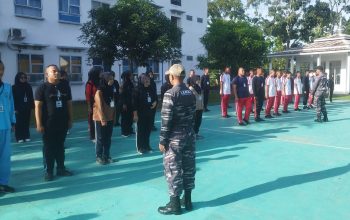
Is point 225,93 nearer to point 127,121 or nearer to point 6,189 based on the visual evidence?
point 127,121

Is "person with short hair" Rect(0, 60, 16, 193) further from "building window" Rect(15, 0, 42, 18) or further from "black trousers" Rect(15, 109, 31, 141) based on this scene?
"building window" Rect(15, 0, 42, 18)

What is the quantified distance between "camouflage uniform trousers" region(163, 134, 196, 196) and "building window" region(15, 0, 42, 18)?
16904 millimetres

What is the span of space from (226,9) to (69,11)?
2784 centimetres

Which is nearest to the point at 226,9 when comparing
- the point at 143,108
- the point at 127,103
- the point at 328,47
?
the point at 328,47

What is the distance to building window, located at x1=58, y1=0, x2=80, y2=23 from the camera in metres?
20.6

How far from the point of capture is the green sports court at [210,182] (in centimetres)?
450

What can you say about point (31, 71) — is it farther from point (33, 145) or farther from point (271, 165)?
point (271, 165)

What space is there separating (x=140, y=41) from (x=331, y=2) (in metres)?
33.1

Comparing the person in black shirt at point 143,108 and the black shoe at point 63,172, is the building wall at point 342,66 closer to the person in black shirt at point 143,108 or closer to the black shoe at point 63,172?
the person in black shirt at point 143,108

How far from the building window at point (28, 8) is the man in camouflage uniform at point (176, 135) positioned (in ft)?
54.9

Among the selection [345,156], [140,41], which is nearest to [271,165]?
[345,156]

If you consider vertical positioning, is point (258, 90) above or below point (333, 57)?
below

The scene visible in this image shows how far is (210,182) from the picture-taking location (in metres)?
5.65

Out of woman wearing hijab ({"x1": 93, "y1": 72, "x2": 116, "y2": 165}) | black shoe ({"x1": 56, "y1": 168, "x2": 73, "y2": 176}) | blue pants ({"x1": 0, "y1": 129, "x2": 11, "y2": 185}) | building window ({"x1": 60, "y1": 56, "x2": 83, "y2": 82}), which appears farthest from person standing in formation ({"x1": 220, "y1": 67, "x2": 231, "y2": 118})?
building window ({"x1": 60, "y1": 56, "x2": 83, "y2": 82})
